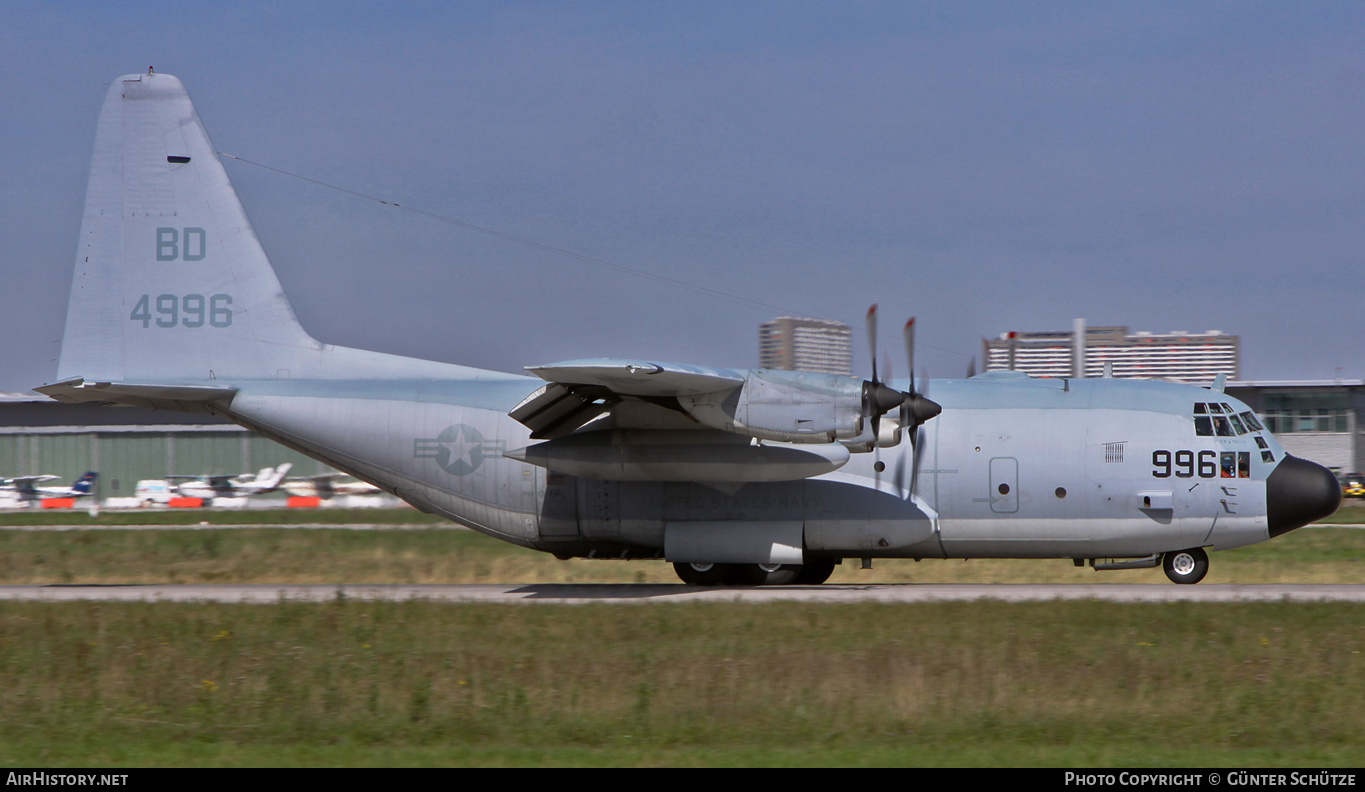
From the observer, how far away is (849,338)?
61.7 ft

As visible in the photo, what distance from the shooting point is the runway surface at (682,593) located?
16.4 meters

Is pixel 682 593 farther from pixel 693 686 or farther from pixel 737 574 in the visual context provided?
pixel 693 686

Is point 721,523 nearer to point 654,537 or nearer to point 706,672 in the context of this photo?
point 654,537

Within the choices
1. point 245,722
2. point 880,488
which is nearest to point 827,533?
point 880,488

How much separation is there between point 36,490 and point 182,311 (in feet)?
120

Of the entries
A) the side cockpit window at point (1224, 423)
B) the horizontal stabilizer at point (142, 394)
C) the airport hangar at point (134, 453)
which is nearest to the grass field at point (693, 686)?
the side cockpit window at point (1224, 423)

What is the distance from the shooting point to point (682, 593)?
58.2 ft

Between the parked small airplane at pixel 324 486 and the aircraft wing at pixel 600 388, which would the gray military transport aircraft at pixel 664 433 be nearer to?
the aircraft wing at pixel 600 388

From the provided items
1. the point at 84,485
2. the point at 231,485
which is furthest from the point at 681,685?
the point at 84,485

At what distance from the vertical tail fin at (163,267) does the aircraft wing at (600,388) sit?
4854mm

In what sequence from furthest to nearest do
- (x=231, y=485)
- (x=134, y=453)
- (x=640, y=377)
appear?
1. (x=134, y=453)
2. (x=231, y=485)
3. (x=640, y=377)
